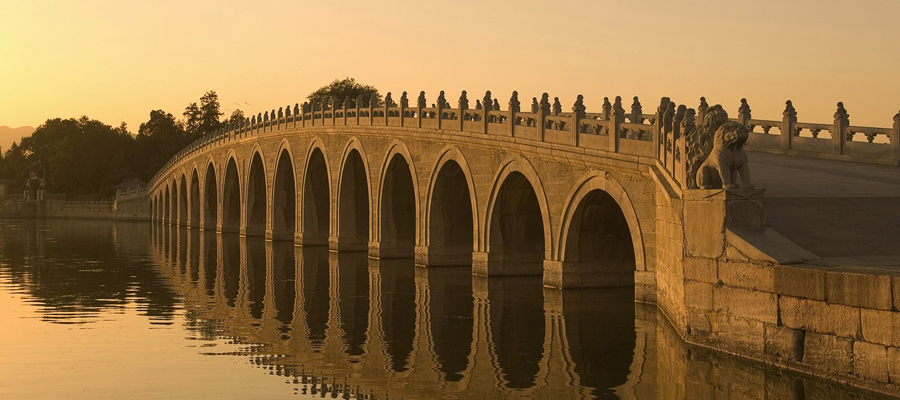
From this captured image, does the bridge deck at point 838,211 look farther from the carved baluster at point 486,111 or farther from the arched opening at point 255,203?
the arched opening at point 255,203

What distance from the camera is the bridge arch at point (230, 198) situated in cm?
6122

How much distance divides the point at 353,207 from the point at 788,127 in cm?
1920

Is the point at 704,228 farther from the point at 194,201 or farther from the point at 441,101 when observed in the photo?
the point at 194,201

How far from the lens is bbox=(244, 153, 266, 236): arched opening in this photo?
2172 inches

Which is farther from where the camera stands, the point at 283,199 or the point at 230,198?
the point at 230,198

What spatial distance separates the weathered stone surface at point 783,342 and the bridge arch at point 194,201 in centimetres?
6033

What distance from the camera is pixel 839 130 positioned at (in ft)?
81.5

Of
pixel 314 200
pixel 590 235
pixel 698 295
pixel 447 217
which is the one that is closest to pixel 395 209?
pixel 447 217

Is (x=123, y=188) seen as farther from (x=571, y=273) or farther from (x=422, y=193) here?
(x=571, y=273)

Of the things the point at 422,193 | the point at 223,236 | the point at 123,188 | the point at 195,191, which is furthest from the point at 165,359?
the point at 123,188

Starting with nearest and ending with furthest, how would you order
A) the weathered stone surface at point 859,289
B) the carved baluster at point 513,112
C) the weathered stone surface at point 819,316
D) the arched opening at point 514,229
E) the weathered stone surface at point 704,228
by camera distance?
1. the weathered stone surface at point 859,289
2. the weathered stone surface at point 819,316
3. the weathered stone surface at point 704,228
4. the carved baluster at point 513,112
5. the arched opening at point 514,229

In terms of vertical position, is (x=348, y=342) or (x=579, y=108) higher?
(x=579, y=108)

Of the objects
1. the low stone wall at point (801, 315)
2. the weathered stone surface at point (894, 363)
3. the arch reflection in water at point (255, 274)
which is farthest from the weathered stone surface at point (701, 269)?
the arch reflection in water at point (255, 274)

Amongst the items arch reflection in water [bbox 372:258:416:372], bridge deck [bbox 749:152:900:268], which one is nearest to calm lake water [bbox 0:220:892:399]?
arch reflection in water [bbox 372:258:416:372]
